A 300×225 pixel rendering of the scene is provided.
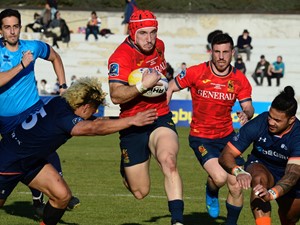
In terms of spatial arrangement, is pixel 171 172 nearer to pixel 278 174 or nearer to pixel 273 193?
pixel 278 174

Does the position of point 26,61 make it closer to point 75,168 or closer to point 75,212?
point 75,212

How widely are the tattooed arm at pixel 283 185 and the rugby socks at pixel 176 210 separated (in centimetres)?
132

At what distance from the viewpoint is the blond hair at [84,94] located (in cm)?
872

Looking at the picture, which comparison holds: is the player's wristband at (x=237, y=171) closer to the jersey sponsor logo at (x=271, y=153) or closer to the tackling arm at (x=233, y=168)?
the tackling arm at (x=233, y=168)

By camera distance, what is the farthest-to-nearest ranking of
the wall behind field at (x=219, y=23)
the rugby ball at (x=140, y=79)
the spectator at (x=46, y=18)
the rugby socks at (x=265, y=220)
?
the wall behind field at (x=219, y=23) → the spectator at (x=46, y=18) → the rugby ball at (x=140, y=79) → the rugby socks at (x=265, y=220)

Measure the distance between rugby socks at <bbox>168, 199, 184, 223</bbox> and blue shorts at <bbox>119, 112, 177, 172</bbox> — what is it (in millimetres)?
1154

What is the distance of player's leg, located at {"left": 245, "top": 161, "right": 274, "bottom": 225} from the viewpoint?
8.91 m

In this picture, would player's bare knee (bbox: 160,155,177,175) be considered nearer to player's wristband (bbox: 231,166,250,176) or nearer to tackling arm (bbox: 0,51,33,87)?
player's wristband (bbox: 231,166,250,176)

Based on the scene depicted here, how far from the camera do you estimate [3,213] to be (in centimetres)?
1189

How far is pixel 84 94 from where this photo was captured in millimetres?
8711

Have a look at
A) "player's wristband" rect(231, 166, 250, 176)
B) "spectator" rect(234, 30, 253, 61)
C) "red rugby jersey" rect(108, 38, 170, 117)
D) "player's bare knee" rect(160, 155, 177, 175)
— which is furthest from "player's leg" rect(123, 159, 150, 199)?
"spectator" rect(234, 30, 253, 61)

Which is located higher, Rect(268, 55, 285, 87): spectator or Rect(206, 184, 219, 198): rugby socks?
Rect(206, 184, 219, 198): rugby socks

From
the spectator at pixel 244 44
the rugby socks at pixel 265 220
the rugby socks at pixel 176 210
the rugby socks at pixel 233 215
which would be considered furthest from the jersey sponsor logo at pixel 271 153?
the spectator at pixel 244 44

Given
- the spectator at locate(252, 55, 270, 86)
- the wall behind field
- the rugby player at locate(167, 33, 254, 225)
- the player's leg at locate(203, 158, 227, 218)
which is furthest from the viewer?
the wall behind field
